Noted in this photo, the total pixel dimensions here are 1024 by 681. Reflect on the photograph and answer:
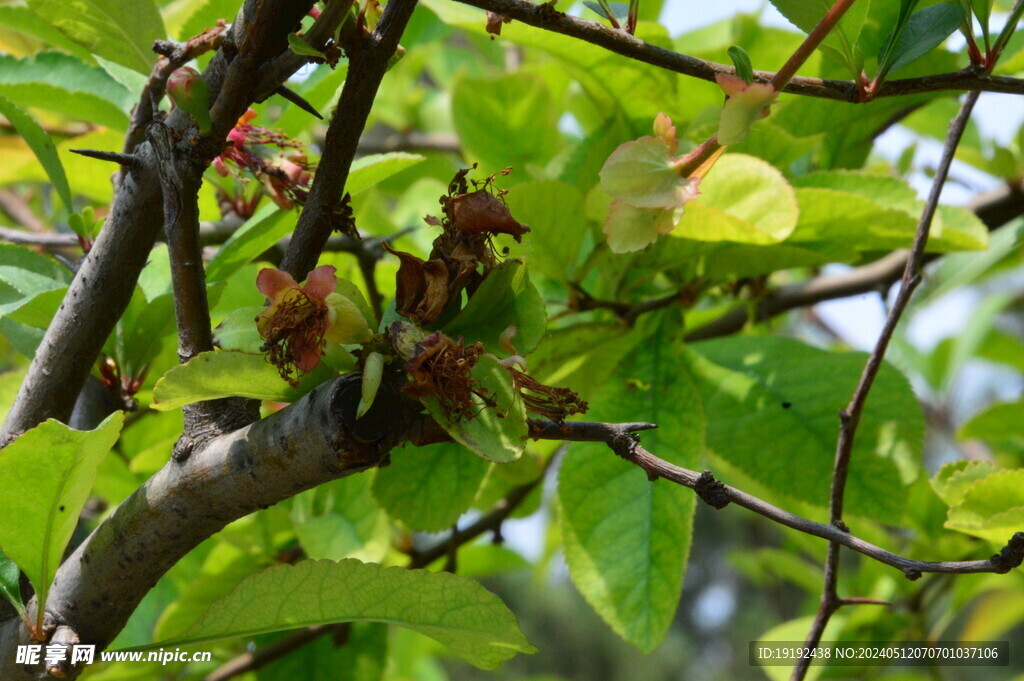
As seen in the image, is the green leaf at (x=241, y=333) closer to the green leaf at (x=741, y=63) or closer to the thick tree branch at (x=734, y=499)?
the thick tree branch at (x=734, y=499)

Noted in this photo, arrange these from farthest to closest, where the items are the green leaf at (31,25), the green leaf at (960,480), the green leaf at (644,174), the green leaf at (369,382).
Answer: the green leaf at (31,25) < the green leaf at (960,480) < the green leaf at (644,174) < the green leaf at (369,382)

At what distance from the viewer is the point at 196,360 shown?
1.67 ft

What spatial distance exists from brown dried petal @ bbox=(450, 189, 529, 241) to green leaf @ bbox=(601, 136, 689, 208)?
8 cm

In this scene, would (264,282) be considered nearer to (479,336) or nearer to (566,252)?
(479,336)

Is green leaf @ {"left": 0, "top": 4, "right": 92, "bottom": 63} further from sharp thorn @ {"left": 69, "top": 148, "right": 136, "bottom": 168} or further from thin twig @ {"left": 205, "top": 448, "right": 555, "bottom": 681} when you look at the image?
thin twig @ {"left": 205, "top": 448, "right": 555, "bottom": 681}

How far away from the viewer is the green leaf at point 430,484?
953 millimetres

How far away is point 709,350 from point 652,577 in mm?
378

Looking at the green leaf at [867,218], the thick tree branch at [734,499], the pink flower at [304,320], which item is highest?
the green leaf at [867,218]

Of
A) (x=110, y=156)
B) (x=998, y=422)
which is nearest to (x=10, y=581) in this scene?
(x=110, y=156)

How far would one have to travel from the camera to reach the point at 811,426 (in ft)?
3.28

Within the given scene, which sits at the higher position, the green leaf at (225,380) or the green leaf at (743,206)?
the green leaf at (743,206)

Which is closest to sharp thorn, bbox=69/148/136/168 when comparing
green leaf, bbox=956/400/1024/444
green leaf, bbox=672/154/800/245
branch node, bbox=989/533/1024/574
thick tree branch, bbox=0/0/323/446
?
thick tree branch, bbox=0/0/323/446

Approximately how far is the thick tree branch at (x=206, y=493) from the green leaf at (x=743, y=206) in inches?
17.4

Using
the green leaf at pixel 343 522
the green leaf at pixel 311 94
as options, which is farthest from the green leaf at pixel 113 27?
the green leaf at pixel 343 522
